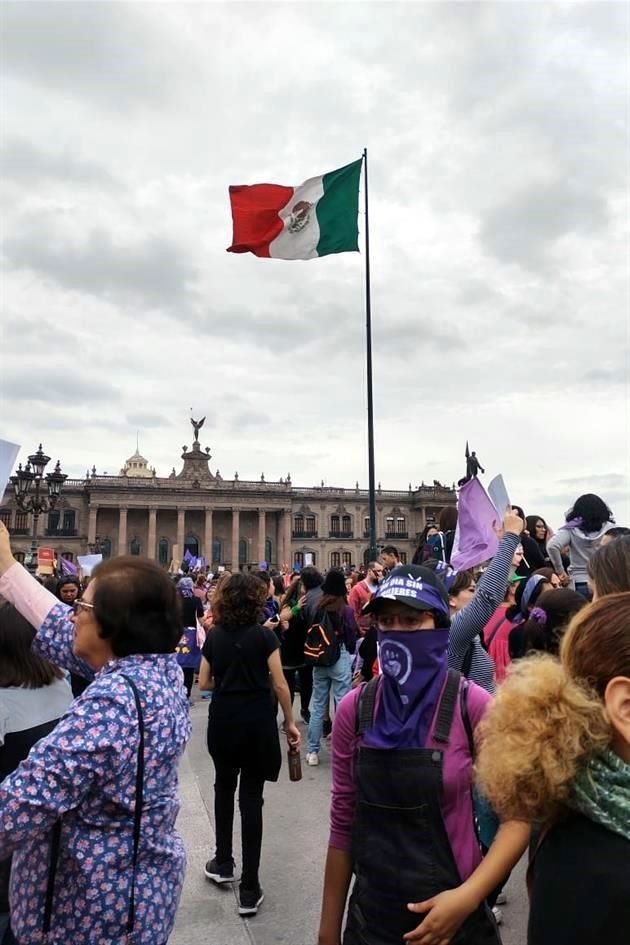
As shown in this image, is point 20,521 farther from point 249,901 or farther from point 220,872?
point 249,901

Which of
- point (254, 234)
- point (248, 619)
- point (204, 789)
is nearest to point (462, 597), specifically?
point (248, 619)

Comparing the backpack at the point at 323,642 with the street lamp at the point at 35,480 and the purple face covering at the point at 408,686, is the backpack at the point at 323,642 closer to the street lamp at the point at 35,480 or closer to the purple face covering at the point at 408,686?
the purple face covering at the point at 408,686

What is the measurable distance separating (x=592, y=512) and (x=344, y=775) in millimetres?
4030

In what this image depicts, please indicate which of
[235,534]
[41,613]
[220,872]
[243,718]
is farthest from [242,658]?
[235,534]

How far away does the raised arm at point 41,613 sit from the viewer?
9.12 ft

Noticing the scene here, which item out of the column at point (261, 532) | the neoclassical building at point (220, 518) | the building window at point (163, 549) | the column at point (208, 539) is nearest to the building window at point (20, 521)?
the neoclassical building at point (220, 518)

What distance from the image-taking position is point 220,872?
15.5 ft

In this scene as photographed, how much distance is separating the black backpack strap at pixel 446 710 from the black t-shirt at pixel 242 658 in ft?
8.78

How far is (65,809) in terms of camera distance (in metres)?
1.93

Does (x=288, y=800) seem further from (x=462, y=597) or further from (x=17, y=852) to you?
(x=17, y=852)

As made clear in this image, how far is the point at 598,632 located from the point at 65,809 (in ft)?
4.81

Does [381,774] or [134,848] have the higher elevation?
[381,774]

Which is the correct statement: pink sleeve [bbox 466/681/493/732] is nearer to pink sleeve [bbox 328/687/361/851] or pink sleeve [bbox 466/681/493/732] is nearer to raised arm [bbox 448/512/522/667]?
pink sleeve [bbox 328/687/361/851]

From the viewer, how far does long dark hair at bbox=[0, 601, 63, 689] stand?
9.95 feet
